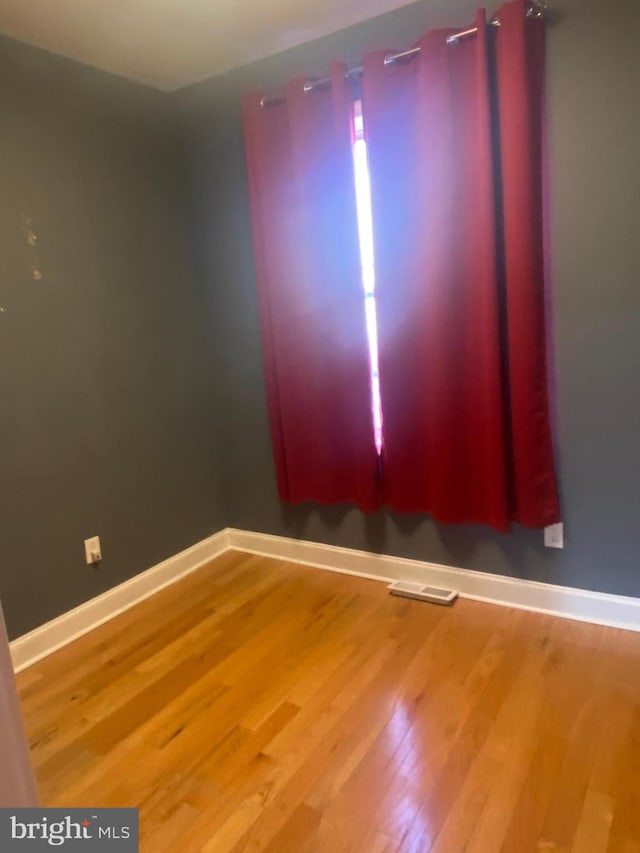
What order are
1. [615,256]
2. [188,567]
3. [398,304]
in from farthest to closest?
[188,567], [398,304], [615,256]

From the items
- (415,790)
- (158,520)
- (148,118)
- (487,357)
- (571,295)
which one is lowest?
(415,790)

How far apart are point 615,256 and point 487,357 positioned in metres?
0.52

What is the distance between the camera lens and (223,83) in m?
2.78

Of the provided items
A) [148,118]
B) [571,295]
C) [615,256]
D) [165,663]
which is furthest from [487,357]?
[148,118]

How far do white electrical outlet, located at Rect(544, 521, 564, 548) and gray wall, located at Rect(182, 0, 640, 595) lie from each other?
24mm

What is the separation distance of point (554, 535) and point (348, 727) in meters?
1.04

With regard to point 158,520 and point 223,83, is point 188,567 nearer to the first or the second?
point 158,520

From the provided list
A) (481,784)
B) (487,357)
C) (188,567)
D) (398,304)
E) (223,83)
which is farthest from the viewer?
(188,567)

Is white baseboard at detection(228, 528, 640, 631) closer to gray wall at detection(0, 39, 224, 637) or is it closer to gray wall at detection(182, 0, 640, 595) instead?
gray wall at detection(182, 0, 640, 595)

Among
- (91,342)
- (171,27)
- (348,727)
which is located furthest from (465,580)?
(171,27)

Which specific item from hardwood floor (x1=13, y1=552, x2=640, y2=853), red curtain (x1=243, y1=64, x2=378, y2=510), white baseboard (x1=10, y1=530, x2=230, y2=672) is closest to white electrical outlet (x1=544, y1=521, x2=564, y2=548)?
hardwood floor (x1=13, y1=552, x2=640, y2=853)

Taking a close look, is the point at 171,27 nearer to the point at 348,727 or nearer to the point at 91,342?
the point at 91,342

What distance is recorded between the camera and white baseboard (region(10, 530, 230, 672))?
7.88 ft

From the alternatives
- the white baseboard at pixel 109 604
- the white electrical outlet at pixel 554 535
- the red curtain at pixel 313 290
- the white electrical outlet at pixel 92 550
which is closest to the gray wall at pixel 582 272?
the white electrical outlet at pixel 554 535
